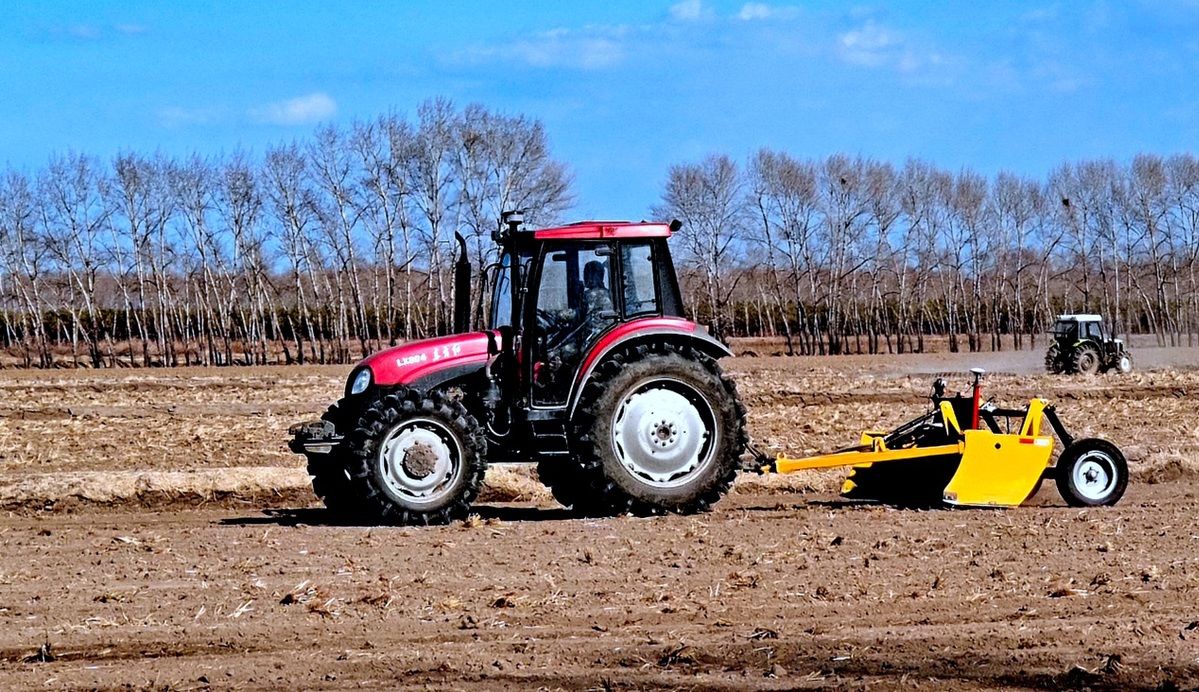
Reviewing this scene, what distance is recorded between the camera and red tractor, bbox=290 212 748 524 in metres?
10.0

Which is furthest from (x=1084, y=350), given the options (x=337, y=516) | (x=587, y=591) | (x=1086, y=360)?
(x=587, y=591)

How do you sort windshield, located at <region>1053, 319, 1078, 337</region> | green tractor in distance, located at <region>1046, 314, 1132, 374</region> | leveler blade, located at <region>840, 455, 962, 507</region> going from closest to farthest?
leveler blade, located at <region>840, 455, 962, 507</region>, green tractor in distance, located at <region>1046, 314, 1132, 374</region>, windshield, located at <region>1053, 319, 1078, 337</region>

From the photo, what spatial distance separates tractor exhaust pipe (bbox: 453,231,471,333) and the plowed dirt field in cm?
156

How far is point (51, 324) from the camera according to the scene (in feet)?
215

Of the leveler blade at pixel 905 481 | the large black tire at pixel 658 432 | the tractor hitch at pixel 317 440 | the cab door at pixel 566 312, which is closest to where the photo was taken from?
the tractor hitch at pixel 317 440

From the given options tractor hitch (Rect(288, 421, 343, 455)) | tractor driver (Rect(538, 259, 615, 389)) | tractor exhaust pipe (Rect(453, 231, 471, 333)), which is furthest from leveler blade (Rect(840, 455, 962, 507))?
tractor hitch (Rect(288, 421, 343, 455))

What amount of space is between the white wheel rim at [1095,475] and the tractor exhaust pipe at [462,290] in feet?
16.0

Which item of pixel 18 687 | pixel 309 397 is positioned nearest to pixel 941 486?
pixel 18 687

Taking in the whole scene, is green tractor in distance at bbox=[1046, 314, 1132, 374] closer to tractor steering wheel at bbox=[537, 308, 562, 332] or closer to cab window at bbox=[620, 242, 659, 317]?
cab window at bbox=[620, 242, 659, 317]

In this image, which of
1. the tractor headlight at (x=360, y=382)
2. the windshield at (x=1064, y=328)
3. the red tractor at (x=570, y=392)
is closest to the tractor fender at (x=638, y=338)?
the red tractor at (x=570, y=392)

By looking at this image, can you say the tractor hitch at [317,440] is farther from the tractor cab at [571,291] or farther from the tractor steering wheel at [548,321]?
the tractor steering wheel at [548,321]

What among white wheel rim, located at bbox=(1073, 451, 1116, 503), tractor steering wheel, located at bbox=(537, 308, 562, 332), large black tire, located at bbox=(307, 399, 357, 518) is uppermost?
tractor steering wheel, located at bbox=(537, 308, 562, 332)

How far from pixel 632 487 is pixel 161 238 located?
53703 mm

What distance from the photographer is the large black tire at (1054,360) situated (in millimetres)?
35219
